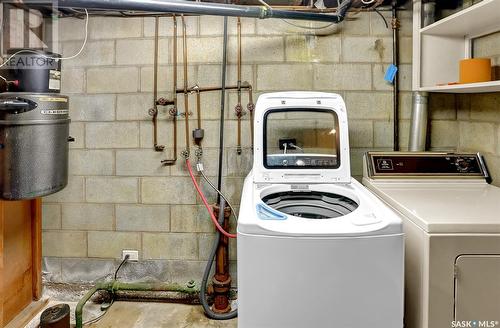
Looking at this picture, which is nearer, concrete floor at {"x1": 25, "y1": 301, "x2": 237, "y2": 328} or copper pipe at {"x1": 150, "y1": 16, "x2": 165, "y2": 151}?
concrete floor at {"x1": 25, "y1": 301, "x2": 237, "y2": 328}

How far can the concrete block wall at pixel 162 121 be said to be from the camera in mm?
2387

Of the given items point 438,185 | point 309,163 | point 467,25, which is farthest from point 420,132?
point 309,163

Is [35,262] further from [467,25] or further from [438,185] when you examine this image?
[467,25]

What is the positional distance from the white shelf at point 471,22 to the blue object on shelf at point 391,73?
0.27 m

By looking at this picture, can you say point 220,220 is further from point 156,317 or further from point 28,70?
point 28,70

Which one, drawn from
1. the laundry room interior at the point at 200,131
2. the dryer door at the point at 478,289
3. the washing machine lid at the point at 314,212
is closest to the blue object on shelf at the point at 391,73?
the laundry room interior at the point at 200,131

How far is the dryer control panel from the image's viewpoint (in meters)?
2.02

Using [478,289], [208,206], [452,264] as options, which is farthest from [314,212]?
[208,206]

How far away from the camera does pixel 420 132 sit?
2268mm

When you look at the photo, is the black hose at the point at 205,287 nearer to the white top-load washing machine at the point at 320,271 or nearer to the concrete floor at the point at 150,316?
the concrete floor at the point at 150,316

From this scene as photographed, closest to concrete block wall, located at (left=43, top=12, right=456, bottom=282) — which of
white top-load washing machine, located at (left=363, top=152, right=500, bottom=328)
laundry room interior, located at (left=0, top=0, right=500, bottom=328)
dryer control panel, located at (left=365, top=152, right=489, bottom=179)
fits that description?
laundry room interior, located at (left=0, top=0, right=500, bottom=328)

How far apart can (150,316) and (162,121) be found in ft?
4.40

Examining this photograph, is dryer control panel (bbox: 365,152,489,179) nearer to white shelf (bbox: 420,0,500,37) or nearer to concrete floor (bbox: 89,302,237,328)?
white shelf (bbox: 420,0,500,37)

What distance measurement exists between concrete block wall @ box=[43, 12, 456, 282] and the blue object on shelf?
0.05 m
